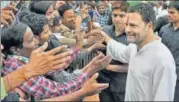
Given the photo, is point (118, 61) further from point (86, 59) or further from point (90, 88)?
point (90, 88)

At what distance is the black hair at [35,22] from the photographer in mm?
4031

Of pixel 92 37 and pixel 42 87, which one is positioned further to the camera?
pixel 92 37

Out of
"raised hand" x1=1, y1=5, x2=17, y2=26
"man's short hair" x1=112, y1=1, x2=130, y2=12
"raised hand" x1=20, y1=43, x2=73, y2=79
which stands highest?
"raised hand" x1=1, y1=5, x2=17, y2=26

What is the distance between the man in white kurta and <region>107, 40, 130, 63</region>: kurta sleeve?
761mm

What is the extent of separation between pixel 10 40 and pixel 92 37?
1606 millimetres

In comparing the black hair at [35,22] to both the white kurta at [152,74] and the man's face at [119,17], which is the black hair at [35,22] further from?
the white kurta at [152,74]

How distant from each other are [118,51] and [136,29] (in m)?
1.06

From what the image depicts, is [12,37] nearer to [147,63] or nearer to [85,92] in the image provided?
[85,92]

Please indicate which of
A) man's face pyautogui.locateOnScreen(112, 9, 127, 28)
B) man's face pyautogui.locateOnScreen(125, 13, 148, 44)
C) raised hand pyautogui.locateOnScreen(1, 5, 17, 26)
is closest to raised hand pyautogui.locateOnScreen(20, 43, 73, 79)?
raised hand pyautogui.locateOnScreen(1, 5, 17, 26)

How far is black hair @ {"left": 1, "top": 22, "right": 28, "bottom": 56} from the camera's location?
3277 mm

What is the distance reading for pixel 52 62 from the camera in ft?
7.76

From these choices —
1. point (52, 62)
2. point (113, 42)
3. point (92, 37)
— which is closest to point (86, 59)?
point (92, 37)

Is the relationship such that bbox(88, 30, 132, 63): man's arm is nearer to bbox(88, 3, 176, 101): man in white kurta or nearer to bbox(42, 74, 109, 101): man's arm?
bbox(88, 3, 176, 101): man in white kurta

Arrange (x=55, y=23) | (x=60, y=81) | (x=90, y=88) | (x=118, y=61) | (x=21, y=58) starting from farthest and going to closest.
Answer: (x=55, y=23)
(x=118, y=61)
(x=60, y=81)
(x=21, y=58)
(x=90, y=88)
